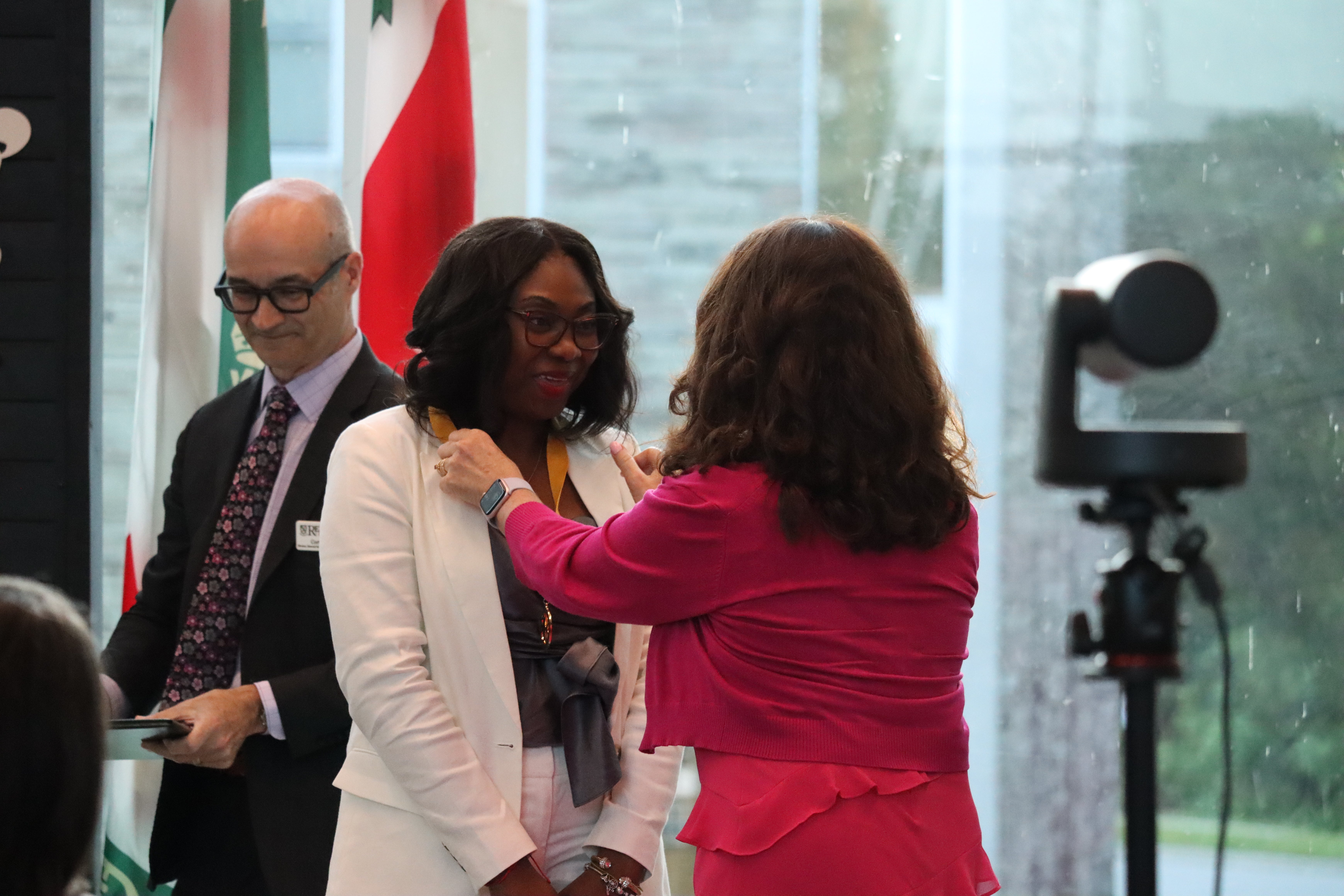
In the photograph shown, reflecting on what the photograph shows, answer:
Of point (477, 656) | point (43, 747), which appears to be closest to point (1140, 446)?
point (43, 747)

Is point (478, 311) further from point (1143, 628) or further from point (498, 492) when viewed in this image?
point (1143, 628)

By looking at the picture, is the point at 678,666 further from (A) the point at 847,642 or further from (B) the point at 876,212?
(B) the point at 876,212

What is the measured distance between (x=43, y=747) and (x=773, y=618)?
29.9 inches

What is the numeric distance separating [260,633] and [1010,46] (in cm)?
229

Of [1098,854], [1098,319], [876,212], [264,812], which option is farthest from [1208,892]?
[1098,319]

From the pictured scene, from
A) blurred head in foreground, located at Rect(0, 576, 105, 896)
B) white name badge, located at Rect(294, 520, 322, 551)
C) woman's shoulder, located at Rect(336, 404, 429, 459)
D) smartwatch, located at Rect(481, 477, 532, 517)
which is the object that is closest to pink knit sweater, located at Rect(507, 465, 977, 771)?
smartwatch, located at Rect(481, 477, 532, 517)

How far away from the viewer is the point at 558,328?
1804 millimetres

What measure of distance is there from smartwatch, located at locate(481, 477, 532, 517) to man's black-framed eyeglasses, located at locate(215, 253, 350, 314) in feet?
2.46

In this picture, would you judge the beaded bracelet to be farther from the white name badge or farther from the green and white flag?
the green and white flag

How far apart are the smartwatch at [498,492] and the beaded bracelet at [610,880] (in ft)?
1.60

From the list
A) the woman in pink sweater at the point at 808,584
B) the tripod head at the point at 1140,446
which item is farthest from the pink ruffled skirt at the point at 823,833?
the tripod head at the point at 1140,446

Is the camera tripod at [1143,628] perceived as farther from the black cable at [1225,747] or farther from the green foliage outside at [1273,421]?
the green foliage outside at [1273,421]

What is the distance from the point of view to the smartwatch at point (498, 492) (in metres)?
1.66

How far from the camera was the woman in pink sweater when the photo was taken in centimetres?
145
